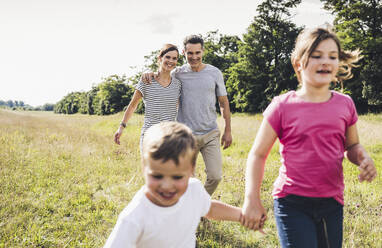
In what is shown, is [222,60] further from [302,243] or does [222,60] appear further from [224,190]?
[302,243]

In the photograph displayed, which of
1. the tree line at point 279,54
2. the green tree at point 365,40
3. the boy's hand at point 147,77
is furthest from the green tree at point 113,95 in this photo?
the boy's hand at point 147,77

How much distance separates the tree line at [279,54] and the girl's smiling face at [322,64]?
18.7m

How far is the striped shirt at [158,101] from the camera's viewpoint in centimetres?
380

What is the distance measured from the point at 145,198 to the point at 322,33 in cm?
159

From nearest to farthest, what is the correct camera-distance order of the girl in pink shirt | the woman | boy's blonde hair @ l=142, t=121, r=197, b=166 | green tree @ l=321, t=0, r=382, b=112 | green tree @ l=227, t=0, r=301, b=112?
boy's blonde hair @ l=142, t=121, r=197, b=166
the girl in pink shirt
the woman
green tree @ l=321, t=0, r=382, b=112
green tree @ l=227, t=0, r=301, b=112

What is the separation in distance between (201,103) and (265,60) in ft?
97.4

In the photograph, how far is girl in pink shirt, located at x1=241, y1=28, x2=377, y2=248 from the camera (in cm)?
180

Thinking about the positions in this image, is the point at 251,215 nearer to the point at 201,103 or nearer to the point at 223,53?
the point at 201,103

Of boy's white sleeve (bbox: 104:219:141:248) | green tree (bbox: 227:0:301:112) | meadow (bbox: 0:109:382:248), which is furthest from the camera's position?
green tree (bbox: 227:0:301:112)

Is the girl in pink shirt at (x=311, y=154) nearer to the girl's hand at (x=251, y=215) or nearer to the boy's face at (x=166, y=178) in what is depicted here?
the girl's hand at (x=251, y=215)

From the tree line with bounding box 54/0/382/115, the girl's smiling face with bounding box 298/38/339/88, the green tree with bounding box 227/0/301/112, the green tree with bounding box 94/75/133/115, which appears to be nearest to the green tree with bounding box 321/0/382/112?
the tree line with bounding box 54/0/382/115

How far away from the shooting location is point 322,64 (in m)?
1.87

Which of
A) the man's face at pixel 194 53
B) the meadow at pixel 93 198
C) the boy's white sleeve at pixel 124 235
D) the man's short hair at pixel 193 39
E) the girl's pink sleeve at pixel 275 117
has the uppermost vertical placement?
the man's short hair at pixel 193 39

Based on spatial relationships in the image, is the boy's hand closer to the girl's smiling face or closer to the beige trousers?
the beige trousers
